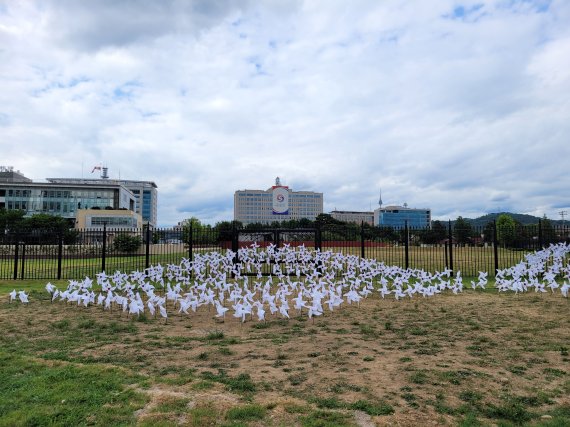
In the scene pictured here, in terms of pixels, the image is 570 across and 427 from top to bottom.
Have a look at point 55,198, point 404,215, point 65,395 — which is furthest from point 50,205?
point 404,215

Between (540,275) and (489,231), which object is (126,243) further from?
(540,275)

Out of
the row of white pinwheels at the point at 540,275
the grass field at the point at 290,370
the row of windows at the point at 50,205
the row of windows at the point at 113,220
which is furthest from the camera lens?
the row of windows at the point at 50,205

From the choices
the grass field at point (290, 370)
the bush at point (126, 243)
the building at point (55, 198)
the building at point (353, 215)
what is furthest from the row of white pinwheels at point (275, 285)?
the building at point (353, 215)

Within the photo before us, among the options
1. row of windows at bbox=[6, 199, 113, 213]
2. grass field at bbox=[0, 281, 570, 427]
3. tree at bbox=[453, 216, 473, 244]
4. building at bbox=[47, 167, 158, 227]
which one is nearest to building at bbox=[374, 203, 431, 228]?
building at bbox=[47, 167, 158, 227]

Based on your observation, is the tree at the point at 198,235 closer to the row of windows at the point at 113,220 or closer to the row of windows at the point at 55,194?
the row of windows at the point at 113,220

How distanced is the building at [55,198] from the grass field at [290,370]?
89.5m

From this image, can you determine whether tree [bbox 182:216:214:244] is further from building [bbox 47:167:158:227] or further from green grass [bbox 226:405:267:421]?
building [bbox 47:167:158:227]

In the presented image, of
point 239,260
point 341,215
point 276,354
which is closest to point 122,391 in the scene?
point 276,354

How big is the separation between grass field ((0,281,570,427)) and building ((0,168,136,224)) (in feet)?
293

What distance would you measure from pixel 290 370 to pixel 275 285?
30.5 feet

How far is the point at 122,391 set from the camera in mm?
4762

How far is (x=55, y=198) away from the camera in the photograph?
302ft

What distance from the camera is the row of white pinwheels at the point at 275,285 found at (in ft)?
33.1

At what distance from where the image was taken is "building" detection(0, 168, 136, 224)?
9031 centimetres
